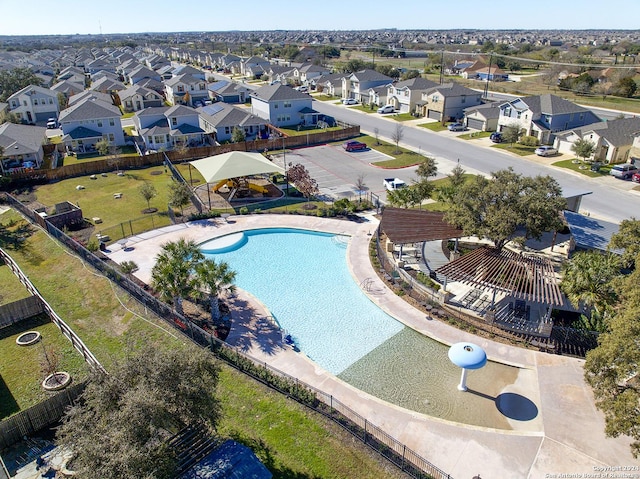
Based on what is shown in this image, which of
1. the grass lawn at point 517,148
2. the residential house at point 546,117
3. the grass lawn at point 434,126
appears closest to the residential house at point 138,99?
the grass lawn at point 434,126

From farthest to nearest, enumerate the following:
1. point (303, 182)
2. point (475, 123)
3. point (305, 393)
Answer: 1. point (475, 123)
2. point (303, 182)
3. point (305, 393)

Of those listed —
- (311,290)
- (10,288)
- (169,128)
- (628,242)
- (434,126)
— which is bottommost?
(311,290)

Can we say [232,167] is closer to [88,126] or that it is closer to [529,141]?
[88,126]

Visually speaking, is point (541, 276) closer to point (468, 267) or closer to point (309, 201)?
point (468, 267)

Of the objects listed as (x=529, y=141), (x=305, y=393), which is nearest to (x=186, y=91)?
(x=529, y=141)

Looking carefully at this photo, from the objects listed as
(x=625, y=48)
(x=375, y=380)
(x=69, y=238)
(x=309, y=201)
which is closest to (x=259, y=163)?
(x=309, y=201)

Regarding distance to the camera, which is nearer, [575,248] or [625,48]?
[575,248]

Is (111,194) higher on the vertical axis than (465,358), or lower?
lower

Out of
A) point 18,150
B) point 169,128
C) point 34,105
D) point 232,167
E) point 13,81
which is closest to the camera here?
point 232,167
